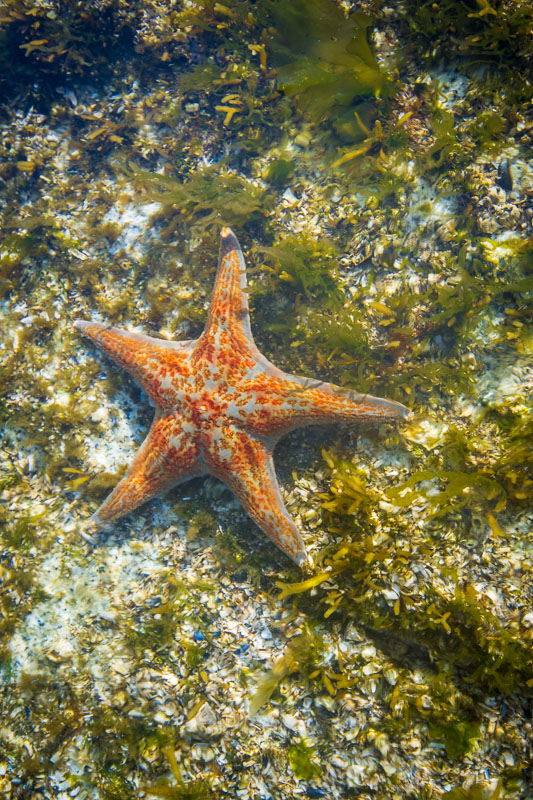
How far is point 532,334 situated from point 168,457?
13.4ft

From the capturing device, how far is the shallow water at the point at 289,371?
3.89m

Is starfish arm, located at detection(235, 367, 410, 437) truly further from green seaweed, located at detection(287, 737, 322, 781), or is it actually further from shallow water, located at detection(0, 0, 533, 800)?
green seaweed, located at detection(287, 737, 322, 781)

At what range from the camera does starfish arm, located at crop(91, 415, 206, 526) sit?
14.7ft

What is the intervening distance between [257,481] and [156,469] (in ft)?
3.83

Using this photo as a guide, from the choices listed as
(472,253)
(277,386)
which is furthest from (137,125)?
(472,253)

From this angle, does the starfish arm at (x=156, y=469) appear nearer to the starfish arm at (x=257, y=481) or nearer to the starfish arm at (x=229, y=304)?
the starfish arm at (x=257, y=481)

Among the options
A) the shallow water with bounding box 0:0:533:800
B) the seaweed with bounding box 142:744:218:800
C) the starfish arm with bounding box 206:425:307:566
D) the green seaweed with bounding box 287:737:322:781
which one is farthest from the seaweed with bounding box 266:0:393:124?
the seaweed with bounding box 142:744:218:800

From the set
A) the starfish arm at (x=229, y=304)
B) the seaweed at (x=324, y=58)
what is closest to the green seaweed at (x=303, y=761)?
the starfish arm at (x=229, y=304)

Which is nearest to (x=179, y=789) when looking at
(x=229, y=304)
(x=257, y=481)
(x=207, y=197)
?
(x=257, y=481)

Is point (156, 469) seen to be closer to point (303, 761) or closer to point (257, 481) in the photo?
point (257, 481)

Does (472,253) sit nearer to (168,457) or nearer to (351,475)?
(351,475)

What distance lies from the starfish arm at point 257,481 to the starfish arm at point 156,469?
25cm

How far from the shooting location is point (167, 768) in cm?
408

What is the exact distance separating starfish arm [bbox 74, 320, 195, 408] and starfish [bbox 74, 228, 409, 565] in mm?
12
